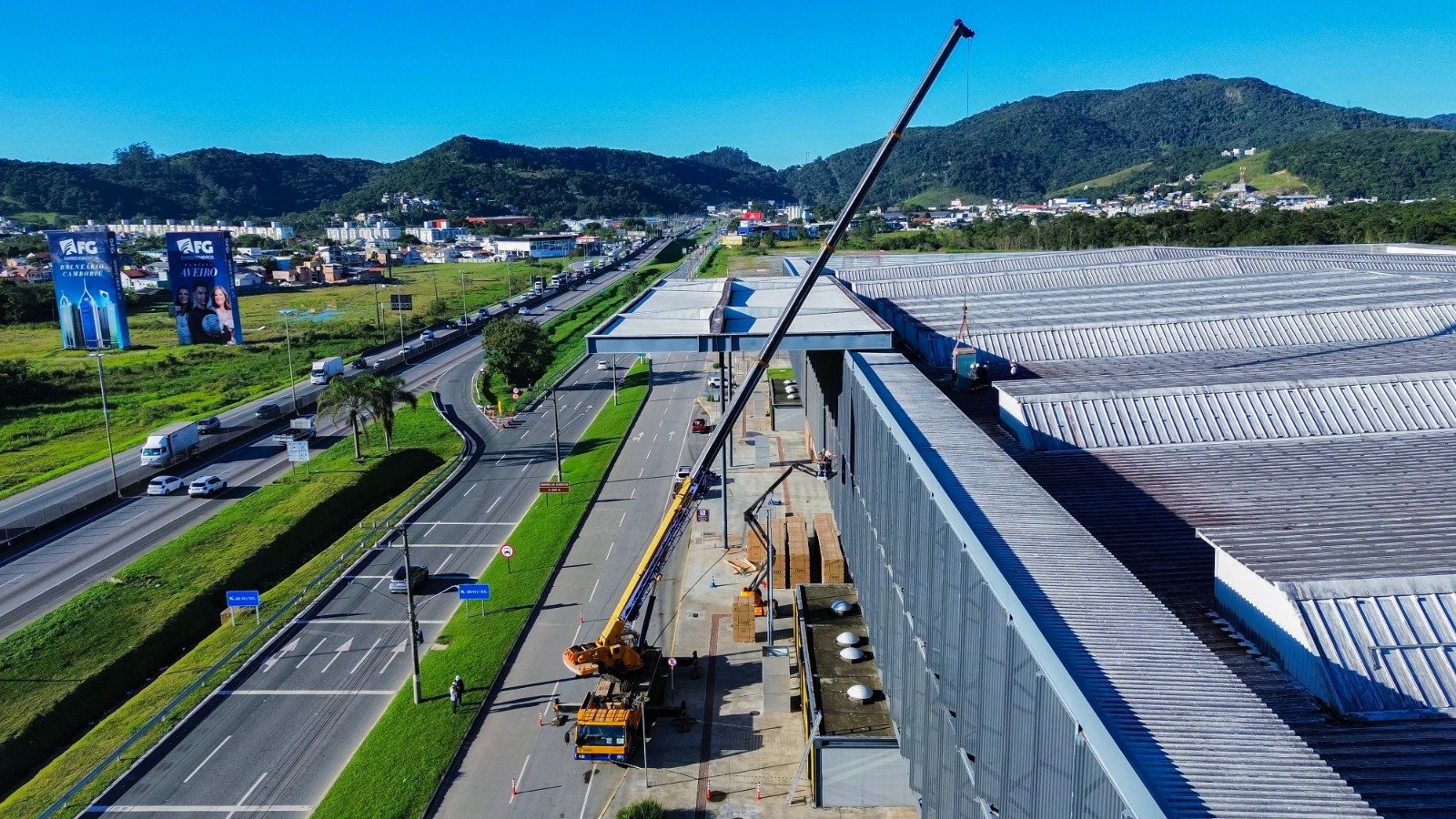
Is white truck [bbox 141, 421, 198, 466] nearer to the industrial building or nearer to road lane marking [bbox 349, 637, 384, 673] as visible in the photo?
road lane marking [bbox 349, 637, 384, 673]

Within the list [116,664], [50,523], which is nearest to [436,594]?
[116,664]

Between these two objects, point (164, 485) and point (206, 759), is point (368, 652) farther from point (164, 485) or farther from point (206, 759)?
point (164, 485)

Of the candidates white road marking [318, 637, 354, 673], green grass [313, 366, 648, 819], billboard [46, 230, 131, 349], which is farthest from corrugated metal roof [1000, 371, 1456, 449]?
billboard [46, 230, 131, 349]

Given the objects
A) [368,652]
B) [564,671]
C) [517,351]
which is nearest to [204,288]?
[517,351]

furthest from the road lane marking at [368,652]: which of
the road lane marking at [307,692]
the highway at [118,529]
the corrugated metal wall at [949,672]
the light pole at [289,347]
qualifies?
the light pole at [289,347]

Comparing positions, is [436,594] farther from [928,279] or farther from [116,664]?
[928,279]

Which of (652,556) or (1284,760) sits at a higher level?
(1284,760)
